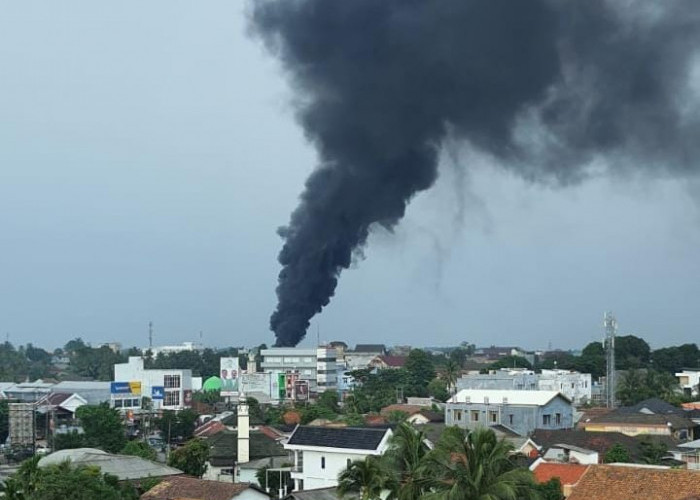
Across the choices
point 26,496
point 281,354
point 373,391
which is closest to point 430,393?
point 373,391

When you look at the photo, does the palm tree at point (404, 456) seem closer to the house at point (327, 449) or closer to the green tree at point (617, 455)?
the house at point (327, 449)

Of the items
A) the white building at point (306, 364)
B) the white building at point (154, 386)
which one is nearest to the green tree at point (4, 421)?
the white building at point (154, 386)

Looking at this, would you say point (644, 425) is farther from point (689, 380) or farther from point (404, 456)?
point (689, 380)

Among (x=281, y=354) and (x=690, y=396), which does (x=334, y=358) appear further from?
(x=690, y=396)

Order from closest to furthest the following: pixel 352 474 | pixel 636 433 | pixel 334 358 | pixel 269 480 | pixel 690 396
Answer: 1. pixel 352 474
2. pixel 269 480
3. pixel 636 433
4. pixel 690 396
5. pixel 334 358

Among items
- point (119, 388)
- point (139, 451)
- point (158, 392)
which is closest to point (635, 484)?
point (139, 451)

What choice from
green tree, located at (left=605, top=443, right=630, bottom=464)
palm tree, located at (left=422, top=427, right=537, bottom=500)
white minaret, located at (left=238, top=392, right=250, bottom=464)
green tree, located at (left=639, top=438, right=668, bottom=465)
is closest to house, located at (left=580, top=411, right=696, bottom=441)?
green tree, located at (left=639, top=438, right=668, bottom=465)

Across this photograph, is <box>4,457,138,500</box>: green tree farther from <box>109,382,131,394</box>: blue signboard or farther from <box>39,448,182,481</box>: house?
<box>109,382,131,394</box>: blue signboard
